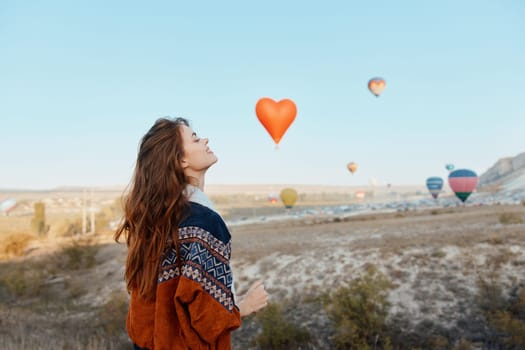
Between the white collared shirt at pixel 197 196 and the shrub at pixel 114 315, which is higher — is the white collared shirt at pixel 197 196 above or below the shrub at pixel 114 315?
above

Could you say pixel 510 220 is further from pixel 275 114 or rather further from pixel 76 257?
pixel 76 257

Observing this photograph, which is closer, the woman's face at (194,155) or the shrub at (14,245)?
the woman's face at (194,155)

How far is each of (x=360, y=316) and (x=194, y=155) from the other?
360 inches

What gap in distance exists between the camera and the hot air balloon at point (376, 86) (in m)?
40.4

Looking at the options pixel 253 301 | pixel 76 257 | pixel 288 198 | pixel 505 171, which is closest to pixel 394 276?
pixel 253 301

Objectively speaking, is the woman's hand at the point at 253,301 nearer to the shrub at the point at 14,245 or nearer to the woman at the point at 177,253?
the woman at the point at 177,253

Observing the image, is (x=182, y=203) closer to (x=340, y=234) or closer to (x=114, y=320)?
(x=114, y=320)

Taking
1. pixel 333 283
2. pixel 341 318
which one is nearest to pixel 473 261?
pixel 333 283

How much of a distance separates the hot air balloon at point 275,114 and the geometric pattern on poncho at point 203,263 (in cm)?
1718

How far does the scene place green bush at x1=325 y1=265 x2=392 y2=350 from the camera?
9812 millimetres

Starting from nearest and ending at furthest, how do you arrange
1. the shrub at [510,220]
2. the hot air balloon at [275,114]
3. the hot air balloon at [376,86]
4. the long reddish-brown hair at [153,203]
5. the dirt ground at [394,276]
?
the long reddish-brown hair at [153,203] → the dirt ground at [394,276] → the hot air balloon at [275,114] → the shrub at [510,220] → the hot air balloon at [376,86]

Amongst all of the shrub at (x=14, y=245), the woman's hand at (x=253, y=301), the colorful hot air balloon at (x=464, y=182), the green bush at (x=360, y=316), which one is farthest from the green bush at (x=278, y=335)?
the colorful hot air balloon at (x=464, y=182)

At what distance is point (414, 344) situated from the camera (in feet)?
32.1

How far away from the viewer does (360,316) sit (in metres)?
10.2
